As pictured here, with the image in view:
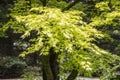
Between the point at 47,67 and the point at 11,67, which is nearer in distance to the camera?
the point at 47,67

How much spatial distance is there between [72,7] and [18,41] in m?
8.54

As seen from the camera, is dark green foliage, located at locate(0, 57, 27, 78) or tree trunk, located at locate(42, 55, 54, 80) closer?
tree trunk, located at locate(42, 55, 54, 80)

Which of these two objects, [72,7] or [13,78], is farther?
[13,78]

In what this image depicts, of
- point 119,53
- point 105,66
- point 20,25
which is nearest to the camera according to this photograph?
point 105,66

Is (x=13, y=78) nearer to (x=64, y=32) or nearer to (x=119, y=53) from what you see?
(x=119, y=53)

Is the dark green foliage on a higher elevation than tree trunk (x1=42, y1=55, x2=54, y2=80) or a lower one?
lower

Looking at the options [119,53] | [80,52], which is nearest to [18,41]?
[119,53]

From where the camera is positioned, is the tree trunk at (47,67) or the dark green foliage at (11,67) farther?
the dark green foliage at (11,67)

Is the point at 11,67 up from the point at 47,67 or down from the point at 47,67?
down

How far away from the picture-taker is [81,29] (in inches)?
206

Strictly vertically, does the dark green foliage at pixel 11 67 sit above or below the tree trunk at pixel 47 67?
below

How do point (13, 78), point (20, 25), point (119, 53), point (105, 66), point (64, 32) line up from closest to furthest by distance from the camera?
point (64, 32), point (105, 66), point (20, 25), point (13, 78), point (119, 53)

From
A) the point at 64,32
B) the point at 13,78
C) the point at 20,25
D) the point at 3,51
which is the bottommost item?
the point at 13,78

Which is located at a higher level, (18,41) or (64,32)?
(64,32)
